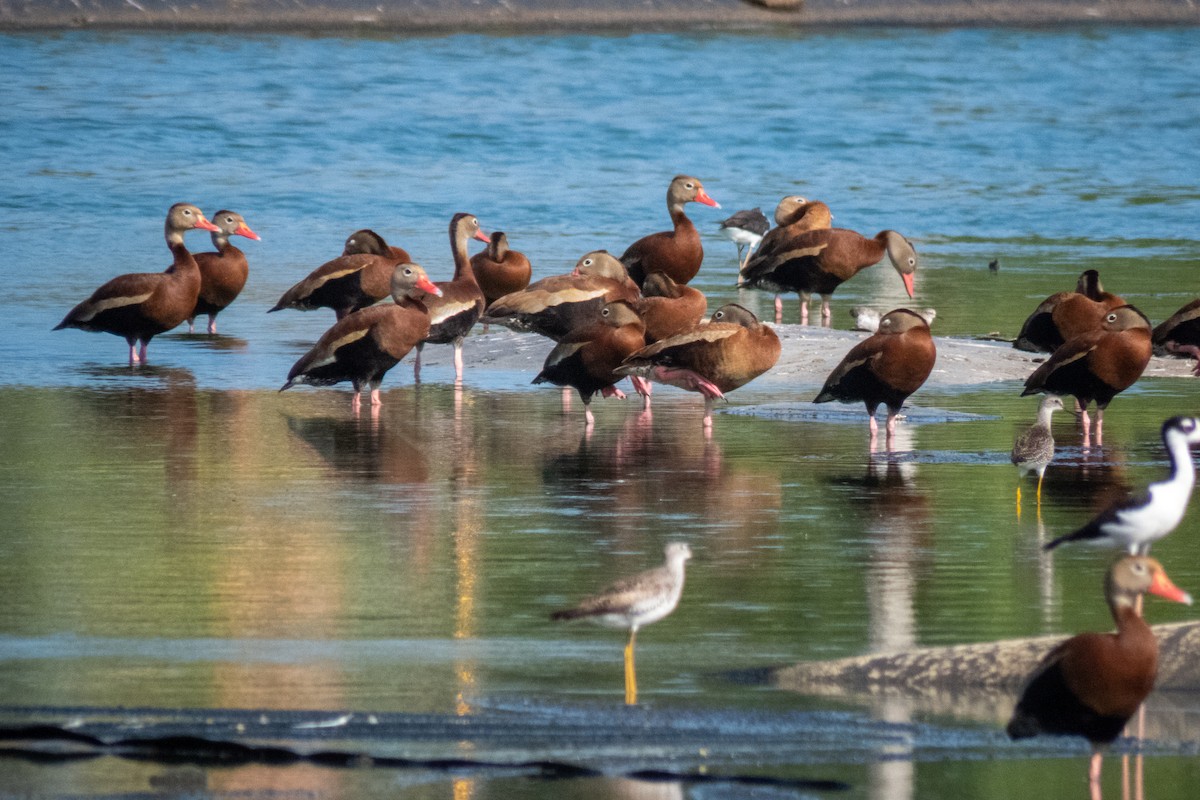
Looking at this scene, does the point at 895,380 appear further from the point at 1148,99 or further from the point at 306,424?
the point at 1148,99

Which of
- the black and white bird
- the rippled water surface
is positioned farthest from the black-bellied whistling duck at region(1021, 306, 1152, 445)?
the black and white bird

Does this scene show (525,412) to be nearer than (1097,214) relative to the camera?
Yes

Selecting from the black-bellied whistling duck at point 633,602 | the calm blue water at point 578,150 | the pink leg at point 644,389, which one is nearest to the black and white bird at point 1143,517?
the black-bellied whistling duck at point 633,602

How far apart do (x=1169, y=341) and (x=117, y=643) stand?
893 centimetres

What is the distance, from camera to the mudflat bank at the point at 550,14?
66.0 m

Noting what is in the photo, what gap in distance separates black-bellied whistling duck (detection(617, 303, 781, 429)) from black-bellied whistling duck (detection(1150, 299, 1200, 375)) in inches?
112

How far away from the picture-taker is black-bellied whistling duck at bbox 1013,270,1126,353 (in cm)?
1491

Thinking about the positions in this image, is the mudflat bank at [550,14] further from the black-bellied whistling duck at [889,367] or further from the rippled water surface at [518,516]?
the black-bellied whistling duck at [889,367]

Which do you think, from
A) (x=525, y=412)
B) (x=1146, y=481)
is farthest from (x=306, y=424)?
(x=1146, y=481)

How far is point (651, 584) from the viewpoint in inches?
304

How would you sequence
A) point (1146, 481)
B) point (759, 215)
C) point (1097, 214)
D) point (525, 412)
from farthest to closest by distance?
point (1097, 214)
point (759, 215)
point (525, 412)
point (1146, 481)

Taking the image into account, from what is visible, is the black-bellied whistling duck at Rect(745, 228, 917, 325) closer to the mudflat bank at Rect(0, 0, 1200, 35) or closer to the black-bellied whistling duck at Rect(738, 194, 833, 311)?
the black-bellied whistling duck at Rect(738, 194, 833, 311)

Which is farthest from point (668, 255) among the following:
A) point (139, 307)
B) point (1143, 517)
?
point (1143, 517)

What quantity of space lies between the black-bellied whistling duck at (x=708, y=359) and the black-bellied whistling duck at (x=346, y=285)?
464 cm
